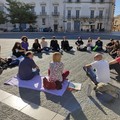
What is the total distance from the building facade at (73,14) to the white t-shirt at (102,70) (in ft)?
137

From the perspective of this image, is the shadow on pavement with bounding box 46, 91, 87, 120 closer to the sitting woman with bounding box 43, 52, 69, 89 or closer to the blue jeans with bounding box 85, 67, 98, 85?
the sitting woman with bounding box 43, 52, 69, 89

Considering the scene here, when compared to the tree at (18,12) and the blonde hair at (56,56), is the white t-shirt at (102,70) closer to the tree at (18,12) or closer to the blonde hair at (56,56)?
the blonde hair at (56,56)

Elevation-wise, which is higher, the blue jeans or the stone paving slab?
the blue jeans

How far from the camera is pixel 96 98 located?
4773 mm

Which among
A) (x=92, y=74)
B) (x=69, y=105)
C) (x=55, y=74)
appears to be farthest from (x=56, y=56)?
(x=69, y=105)

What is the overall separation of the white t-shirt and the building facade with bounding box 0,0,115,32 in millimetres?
41726

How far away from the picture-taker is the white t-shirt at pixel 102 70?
5.21 meters

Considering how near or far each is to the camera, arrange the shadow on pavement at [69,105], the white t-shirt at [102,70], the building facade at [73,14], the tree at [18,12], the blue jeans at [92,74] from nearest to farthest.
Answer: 1. the shadow on pavement at [69,105]
2. the white t-shirt at [102,70]
3. the blue jeans at [92,74]
4. the tree at [18,12]
5. the building facade at [73,14]

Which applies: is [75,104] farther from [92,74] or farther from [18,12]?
[18,12]

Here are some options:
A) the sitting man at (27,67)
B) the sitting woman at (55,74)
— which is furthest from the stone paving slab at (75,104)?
the sitting man at (27,67)

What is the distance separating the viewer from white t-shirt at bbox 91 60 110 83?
5.21 m

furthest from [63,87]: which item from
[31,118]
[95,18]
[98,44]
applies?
[95,18]

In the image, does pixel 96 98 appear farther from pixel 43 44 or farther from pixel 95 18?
pixel 95 18

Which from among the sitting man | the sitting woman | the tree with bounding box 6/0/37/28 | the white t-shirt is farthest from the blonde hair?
the tree with bounding box 6/0/37/28
